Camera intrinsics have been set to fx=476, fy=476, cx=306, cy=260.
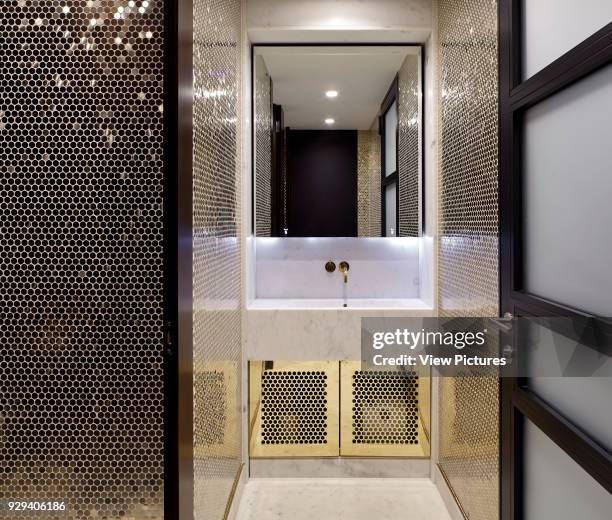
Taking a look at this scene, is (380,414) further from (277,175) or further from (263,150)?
(263,150)

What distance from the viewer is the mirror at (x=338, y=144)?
2725mm

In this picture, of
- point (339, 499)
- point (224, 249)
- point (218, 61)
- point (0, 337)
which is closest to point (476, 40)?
point (218, 61)

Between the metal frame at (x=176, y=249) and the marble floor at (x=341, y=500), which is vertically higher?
the metal frame at (x=176, y=249)

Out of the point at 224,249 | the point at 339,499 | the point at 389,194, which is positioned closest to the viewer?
the point at 224,249

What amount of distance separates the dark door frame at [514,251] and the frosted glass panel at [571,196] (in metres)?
0.03

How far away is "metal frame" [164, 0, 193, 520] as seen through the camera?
1.32 m

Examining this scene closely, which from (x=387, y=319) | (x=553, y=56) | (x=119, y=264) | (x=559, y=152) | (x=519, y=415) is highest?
(x=553, y=56)

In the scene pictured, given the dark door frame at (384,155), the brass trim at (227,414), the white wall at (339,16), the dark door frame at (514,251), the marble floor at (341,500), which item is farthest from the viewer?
the dark door frame at (384,155)

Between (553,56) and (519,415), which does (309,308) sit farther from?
(553,56)


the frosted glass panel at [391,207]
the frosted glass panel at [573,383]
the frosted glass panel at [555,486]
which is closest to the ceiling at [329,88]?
the frosted glass panel at [391,207]

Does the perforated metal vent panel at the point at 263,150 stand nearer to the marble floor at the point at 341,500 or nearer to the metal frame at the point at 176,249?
the metal frame at the point at 176,249

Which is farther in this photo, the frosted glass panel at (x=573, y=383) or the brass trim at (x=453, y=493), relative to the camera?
the brass trim at (x=453, y=493)

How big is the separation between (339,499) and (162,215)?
1.86 m

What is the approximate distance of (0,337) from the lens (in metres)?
1.32
